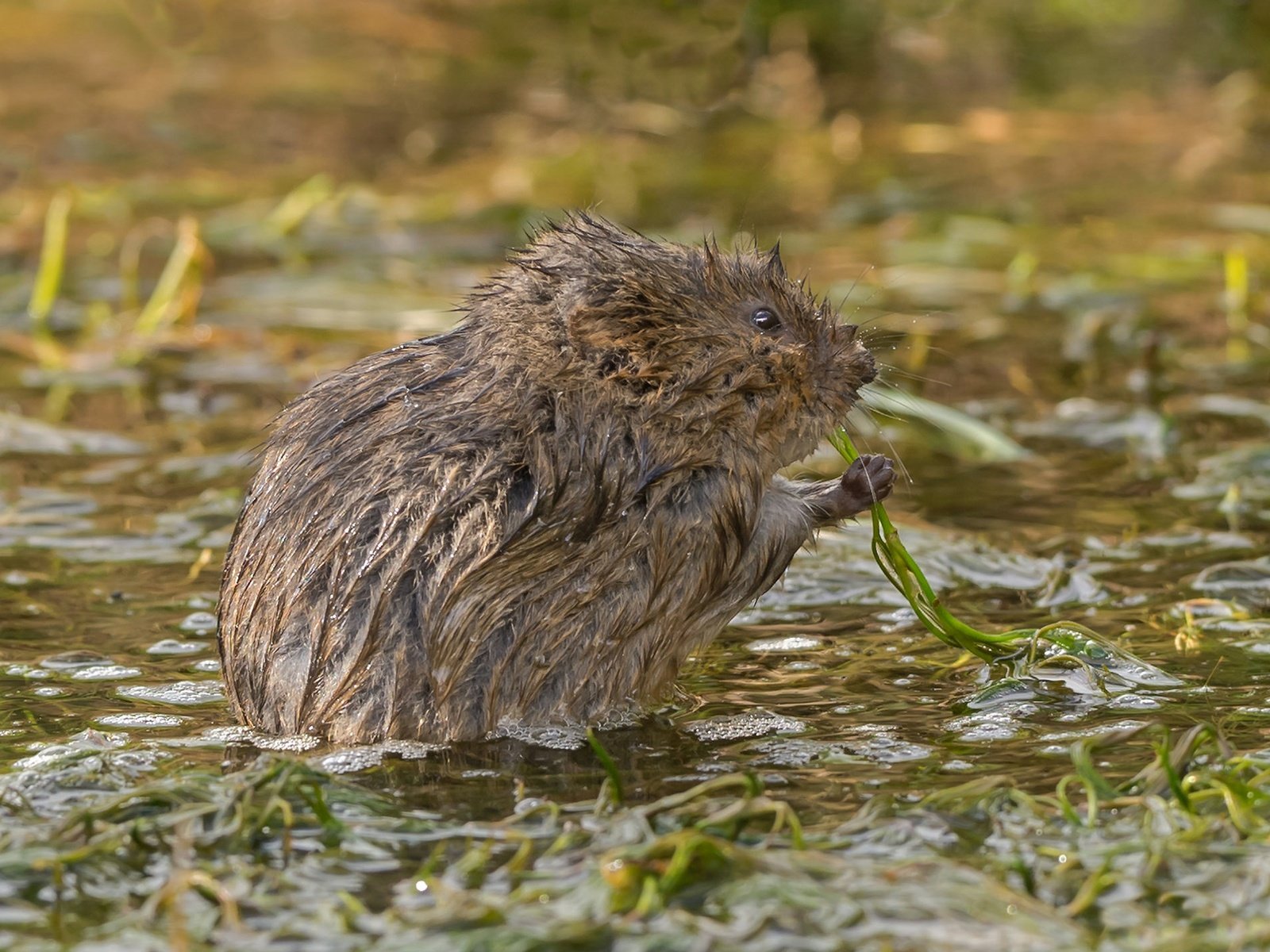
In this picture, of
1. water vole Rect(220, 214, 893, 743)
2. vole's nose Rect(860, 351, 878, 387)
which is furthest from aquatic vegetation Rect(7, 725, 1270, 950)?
vole's nose Rect(860, 351, 878, 387)

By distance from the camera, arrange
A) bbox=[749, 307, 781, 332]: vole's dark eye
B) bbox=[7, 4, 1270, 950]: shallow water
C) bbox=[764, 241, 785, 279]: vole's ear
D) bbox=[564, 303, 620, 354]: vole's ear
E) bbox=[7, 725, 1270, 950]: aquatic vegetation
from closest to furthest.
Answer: bbox=[7, 725, 1270, 950]: aquatic vegetation, bbox=[7, 4, 1270, 950]: shallow water, bbox=[564, 303, 620, 354]: vole's ear, bbox=[749, 307, 781, 332]: vole's dark eye, bbox=[764, 241, 785, 279]: vole's ear

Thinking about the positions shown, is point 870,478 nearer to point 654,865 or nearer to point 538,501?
point 538,501

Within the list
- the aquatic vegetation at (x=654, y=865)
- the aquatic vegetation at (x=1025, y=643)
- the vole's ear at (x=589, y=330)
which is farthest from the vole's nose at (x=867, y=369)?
the aquatic vegetation at (x=654, y=865)

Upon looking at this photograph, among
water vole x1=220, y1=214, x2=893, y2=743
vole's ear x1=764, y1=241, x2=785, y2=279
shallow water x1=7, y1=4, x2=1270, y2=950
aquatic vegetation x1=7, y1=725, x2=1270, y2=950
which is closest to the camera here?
aquatic vegetation x1=7, y1=725, x2=1270, y2=950

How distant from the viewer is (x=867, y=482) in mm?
4961

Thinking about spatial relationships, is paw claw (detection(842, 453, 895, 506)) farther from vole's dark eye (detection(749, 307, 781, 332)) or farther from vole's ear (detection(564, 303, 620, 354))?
vole's ear (detection(564, 303, 620, 354))

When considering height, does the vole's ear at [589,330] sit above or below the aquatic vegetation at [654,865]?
above

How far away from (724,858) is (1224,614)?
7.86 ft

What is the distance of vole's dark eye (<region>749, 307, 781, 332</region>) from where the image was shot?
4.93 m

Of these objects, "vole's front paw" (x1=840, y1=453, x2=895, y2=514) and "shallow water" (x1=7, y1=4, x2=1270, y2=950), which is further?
"vole's front paw" (x1=840, y1=453, x2=895, y2=514)

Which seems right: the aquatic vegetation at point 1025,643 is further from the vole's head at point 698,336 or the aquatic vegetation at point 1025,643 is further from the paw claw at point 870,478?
the vole's head at point 698,336

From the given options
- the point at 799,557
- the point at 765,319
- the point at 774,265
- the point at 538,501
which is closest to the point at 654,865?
the point at 538,501

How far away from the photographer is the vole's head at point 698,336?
473 cm

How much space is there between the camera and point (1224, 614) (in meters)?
5.50
